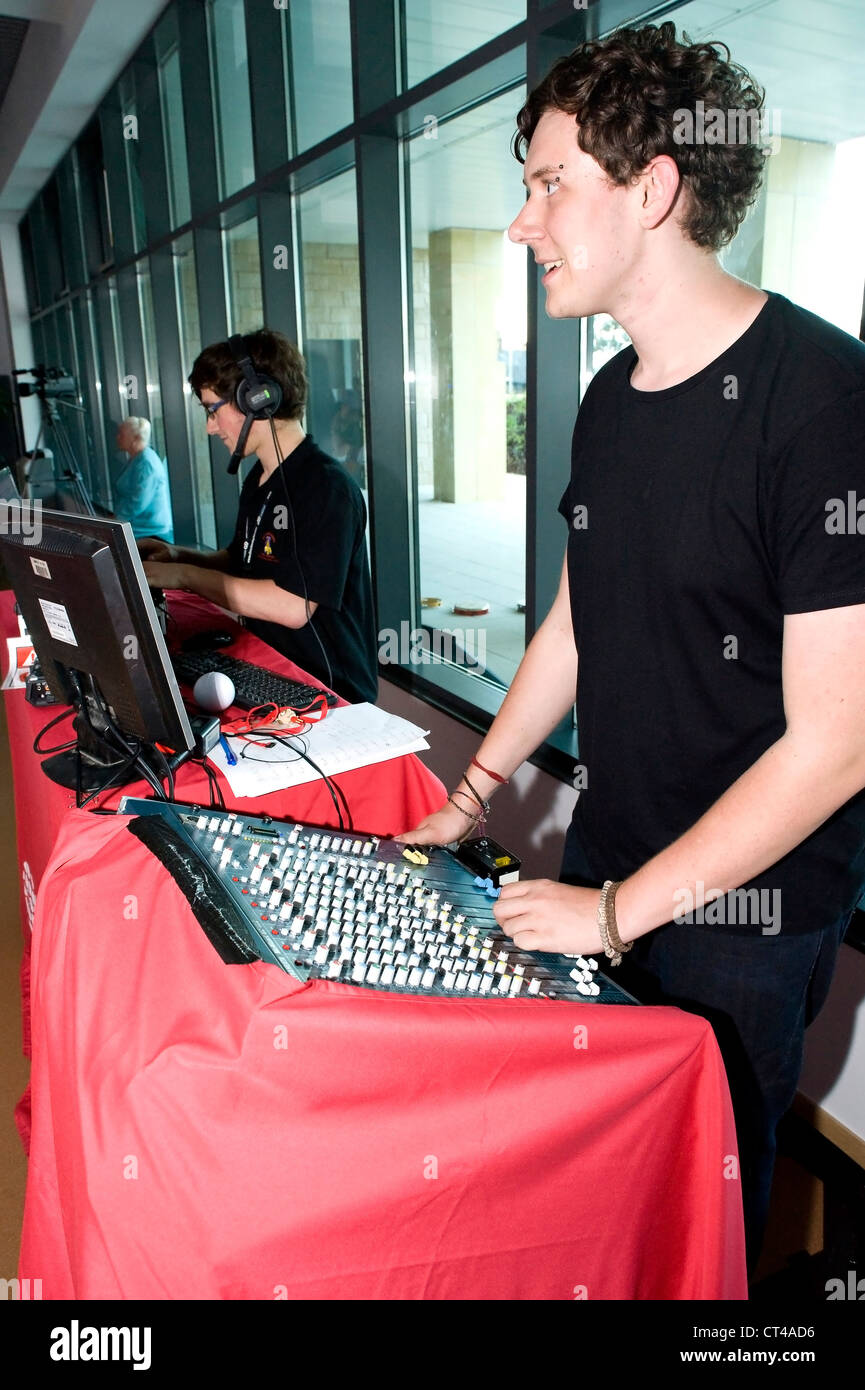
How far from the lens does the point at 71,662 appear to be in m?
1.43

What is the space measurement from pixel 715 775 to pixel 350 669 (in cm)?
129

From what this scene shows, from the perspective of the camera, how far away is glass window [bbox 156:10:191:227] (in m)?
4.80

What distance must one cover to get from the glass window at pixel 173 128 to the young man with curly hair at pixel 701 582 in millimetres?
4615

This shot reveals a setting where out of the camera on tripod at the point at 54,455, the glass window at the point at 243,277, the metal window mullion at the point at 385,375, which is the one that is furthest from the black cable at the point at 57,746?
the glass window at the point at 243,277

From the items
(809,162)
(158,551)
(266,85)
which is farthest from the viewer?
(266,85)

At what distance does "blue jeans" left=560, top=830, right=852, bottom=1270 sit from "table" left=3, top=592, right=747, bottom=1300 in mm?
223

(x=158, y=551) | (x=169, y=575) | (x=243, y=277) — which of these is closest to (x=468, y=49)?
(x=158, y=551)

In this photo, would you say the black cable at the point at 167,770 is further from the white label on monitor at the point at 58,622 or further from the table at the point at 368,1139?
the table at the point at 368,1139

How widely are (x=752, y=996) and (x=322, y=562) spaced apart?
1377 millimetres

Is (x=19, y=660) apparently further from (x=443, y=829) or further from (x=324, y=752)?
(x=443, y=829)

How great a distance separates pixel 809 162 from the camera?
175 cm

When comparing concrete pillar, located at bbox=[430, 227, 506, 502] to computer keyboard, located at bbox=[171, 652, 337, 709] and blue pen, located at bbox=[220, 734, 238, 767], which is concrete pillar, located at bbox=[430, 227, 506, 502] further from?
blue pen, located at bbox=[220, 734, 238, 767]

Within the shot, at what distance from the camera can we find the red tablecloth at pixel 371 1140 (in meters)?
0.72

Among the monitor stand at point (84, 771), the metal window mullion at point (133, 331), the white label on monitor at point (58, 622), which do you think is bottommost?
the monitor stand at point (84, 771)
